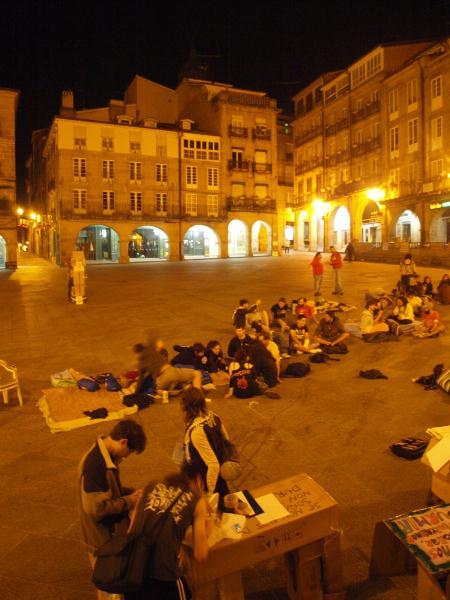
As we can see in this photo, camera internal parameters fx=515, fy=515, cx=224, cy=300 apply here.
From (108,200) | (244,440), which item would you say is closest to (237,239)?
(108,200)

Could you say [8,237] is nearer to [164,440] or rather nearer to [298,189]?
[298,189]

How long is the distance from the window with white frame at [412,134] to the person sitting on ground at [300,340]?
32.8m

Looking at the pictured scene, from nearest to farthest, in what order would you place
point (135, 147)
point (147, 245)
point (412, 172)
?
point (412, 172)
point (135, 147)
point (147, 245)

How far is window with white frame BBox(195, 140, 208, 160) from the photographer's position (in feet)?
171

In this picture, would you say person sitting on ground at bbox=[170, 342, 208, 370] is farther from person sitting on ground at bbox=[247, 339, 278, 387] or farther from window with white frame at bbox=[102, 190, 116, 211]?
window with white frame at bbox=[102, 190, 116, 211]

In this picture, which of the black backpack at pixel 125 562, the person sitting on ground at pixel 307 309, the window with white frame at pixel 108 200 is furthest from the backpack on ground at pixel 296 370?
the window with white frame at pixel 108 200

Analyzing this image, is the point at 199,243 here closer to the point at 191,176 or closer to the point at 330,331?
the point at 191,176

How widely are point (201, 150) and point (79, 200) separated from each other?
13.6 metres

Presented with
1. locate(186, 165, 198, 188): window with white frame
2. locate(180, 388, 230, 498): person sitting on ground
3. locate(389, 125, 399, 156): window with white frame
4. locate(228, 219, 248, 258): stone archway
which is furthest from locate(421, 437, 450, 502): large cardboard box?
locate(228, 219, 248, 258): stone archway

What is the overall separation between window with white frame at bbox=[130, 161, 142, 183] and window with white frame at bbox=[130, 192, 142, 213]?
1.25 m

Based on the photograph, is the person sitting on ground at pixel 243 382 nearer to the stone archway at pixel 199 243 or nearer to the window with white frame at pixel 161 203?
the window with white frame at pixel 161 203

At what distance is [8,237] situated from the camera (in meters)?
41.7

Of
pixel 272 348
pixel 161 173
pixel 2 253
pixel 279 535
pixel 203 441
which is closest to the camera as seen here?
pixel 279 535

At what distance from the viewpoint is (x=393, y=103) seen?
42656 mm
